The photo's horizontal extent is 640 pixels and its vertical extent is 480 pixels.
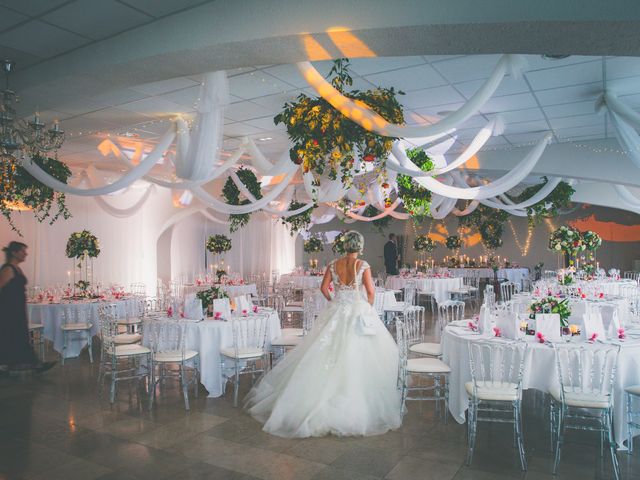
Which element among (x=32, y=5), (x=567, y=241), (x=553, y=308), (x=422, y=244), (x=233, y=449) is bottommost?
(x=233, y=449)

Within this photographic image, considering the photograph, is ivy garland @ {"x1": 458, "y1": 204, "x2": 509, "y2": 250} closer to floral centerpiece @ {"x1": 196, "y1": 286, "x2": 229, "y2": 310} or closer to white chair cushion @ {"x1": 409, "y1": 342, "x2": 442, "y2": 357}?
white chair cushion @ {"x1": 409, "y1": 342, "x2": 442, "y2": 357}

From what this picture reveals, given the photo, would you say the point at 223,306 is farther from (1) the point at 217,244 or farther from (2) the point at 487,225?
(2) the point at 487,225

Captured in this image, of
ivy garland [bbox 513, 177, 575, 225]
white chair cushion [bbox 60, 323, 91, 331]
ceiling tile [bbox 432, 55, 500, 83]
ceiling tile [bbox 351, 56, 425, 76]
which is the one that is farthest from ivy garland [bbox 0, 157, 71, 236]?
ivy garland [bbox 513, 177, 575, 225]

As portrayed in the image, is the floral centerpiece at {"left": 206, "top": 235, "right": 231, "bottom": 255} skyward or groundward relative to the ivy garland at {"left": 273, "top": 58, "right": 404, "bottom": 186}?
A: groundward

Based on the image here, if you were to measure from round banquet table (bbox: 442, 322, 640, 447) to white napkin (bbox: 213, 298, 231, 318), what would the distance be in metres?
2.72

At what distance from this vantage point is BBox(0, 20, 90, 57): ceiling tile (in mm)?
4277

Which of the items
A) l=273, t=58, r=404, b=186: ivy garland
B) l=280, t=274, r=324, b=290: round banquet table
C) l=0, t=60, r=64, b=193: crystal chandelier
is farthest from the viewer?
l=280, t=274, r=324, b=290: round banquet table

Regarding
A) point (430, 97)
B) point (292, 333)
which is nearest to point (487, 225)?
point (430, 97)

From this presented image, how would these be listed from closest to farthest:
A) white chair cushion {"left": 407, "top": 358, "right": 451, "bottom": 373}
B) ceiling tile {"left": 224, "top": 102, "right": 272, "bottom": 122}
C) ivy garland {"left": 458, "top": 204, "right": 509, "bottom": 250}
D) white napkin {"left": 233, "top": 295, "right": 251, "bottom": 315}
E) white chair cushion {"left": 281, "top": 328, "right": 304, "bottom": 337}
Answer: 1. white chair cushion {"left": 407, "top": 358, "right": 451, "bottom": 373}
2. white napkin {"left": 233, "top": 295, "right": 251, "bottom": 315}
3. white chair cushion {"left": 281, "top": 328, "right": 304, "bottom": 337}
4. ceiling tile {"left": 224, "top": 102, "right": 272, "bottom": 122}
5. ivy garland {"left": 458, "top": 204, "right": 509, "bottom": 250}

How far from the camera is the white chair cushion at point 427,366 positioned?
190 inches

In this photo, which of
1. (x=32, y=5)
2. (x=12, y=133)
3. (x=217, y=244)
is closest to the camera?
(x=32, y=5)

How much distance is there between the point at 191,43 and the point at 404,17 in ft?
5.59

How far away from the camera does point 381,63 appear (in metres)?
5.20

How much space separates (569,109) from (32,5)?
257 inches
